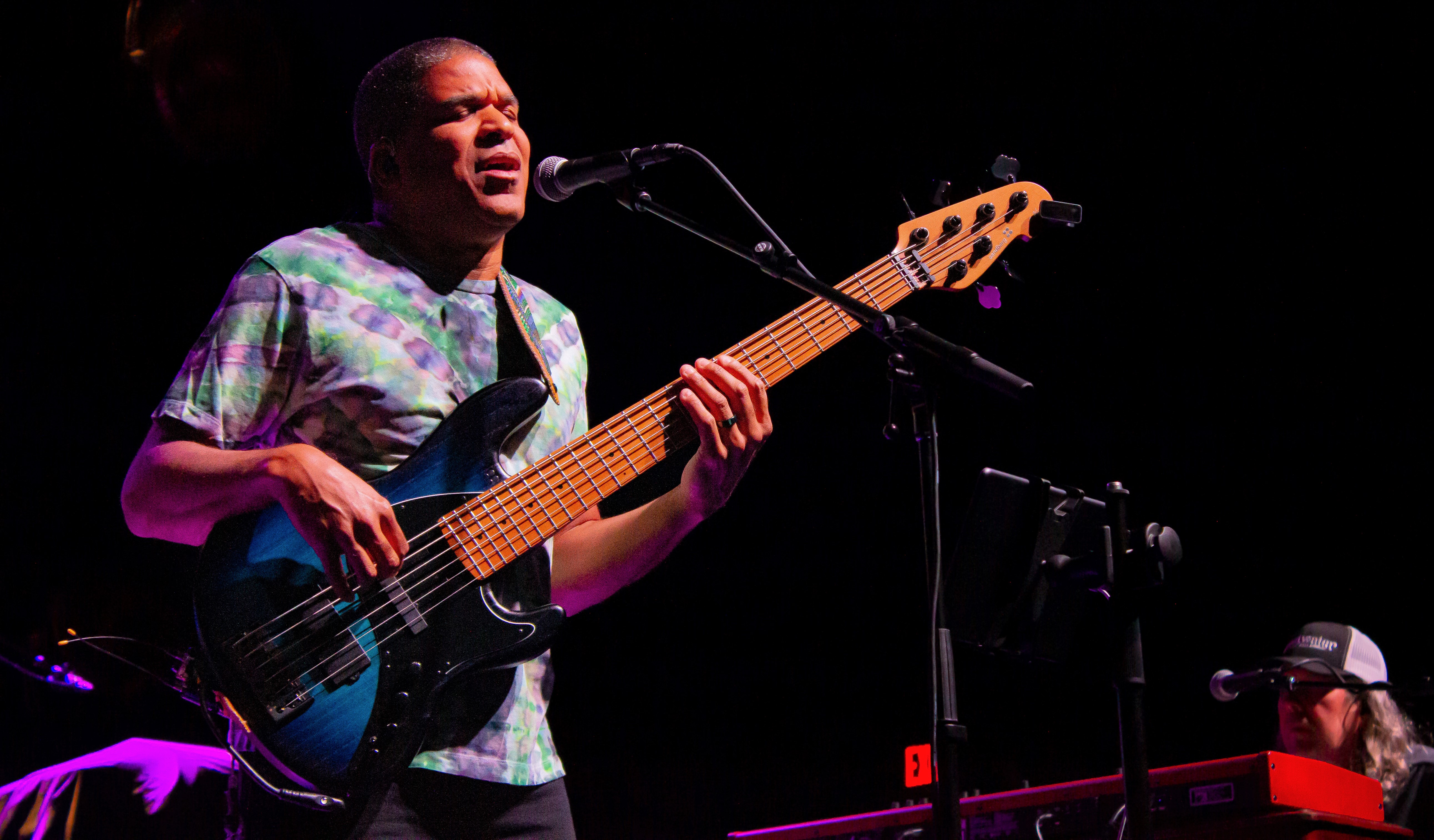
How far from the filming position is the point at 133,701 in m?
3.44

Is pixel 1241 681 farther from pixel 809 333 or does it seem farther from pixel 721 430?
pixel 721 430

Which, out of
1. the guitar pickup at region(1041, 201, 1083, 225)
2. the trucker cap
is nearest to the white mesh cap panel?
the trucker cap

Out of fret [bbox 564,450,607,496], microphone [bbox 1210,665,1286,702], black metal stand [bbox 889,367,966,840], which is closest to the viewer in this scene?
black metal stand [bbox 889,367,966,840]

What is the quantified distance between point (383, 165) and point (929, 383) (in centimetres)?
141

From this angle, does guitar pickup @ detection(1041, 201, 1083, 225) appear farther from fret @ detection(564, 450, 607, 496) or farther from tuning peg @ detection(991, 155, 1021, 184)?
fret @ detection(564, 450, 607, 496)

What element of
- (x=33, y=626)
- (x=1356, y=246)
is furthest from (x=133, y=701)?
(x=1356, y=246)

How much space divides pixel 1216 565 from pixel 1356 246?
1620mm

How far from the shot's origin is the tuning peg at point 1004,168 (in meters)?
2.61

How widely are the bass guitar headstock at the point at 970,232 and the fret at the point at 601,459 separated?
911 mm

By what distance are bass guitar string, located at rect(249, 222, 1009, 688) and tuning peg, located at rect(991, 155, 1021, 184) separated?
0.53ft

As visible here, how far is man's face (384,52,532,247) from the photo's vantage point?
7.76 ft

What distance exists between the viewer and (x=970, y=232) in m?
2.72

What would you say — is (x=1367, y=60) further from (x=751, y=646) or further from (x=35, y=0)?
(x=35, y=0)

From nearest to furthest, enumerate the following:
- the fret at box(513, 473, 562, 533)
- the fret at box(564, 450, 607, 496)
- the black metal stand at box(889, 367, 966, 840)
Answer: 1. the black metal stand at box(889, 367, 966, 840)
2. the fret at box(513, 473, 562, 533)
3. the fret at box(564, 450, 607, 496)
